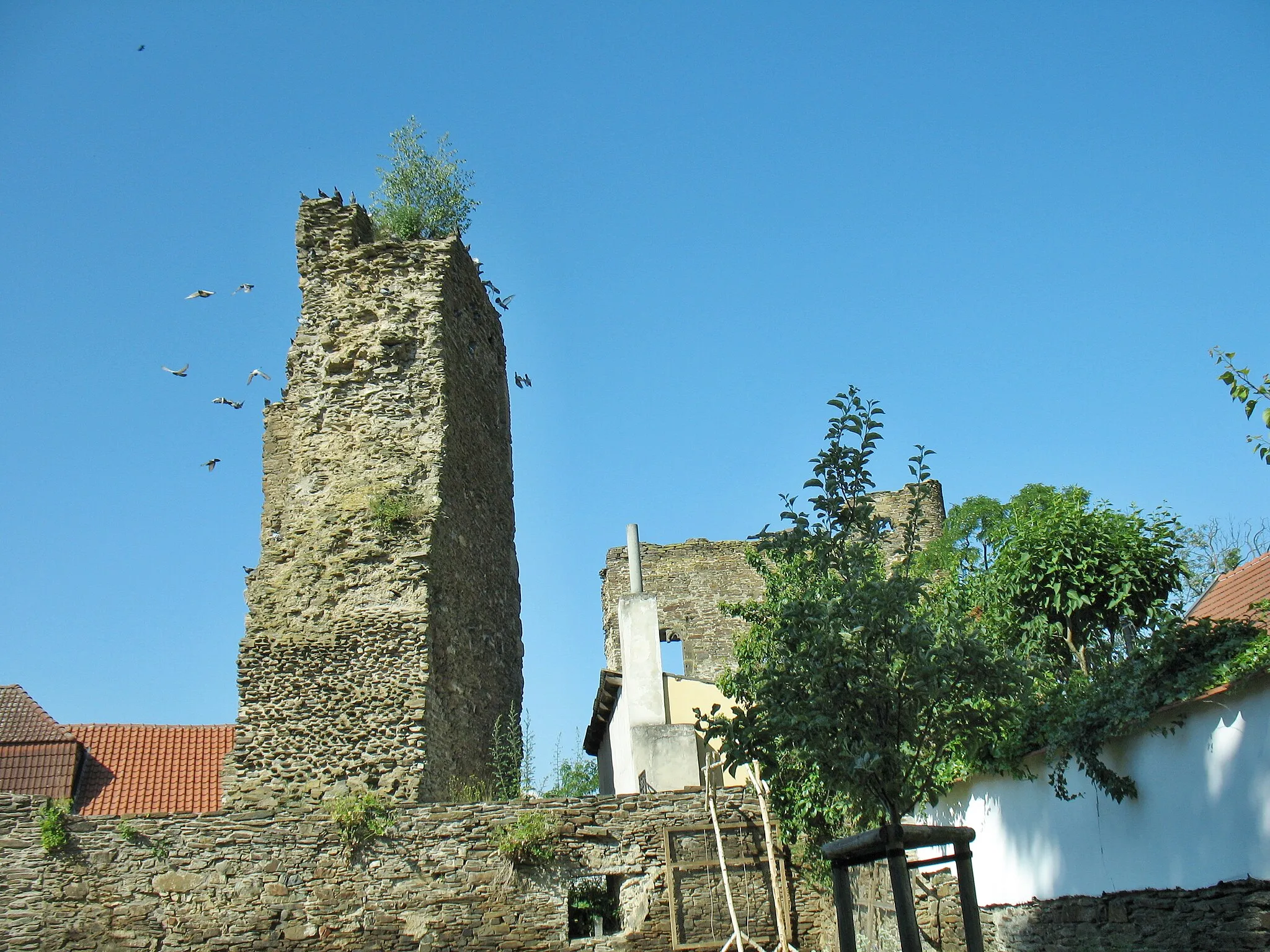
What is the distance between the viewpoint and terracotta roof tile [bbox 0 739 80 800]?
1822cm

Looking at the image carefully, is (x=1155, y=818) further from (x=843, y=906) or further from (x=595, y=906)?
(x=595, y=906)

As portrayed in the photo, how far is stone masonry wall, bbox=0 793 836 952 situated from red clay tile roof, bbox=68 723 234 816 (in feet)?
22.6

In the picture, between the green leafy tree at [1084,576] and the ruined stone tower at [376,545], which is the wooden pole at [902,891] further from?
the ruined stone tower at [376,545]

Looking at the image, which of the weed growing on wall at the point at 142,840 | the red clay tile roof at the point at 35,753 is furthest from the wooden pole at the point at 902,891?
the red clay tile roof at the point at 35,753

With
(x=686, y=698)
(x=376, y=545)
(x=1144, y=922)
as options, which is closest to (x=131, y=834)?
(x=376, y=545)

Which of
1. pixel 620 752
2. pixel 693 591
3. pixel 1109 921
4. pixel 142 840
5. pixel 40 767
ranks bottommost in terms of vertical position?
pixel 1109 921

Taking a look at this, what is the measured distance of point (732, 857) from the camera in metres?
11.9

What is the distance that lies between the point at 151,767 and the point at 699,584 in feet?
38.6

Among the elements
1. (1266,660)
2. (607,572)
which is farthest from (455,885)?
(607,572)

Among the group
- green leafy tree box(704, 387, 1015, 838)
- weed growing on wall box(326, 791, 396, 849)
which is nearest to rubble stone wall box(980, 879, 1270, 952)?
green leafy tree box(704, 387, 1015, 838)

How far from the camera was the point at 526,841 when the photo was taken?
11461 millimetres

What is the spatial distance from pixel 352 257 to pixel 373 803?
735cm

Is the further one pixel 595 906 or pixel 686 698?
pixel 686 698

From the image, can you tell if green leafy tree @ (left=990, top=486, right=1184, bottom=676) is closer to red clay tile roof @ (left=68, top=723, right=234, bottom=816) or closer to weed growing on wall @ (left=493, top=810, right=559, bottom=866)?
weed growing on wall @ (left=493, top=810, right=559, bottom=866)
